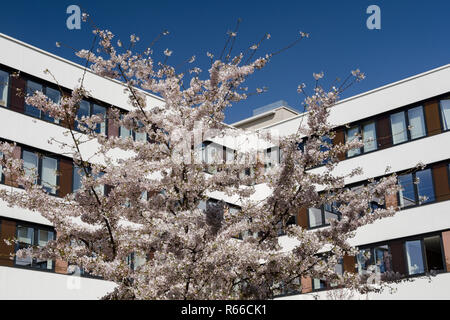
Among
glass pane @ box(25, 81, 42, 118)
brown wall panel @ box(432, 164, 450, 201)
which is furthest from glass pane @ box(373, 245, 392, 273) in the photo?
glass pane @ box(25, 81, 42, 118)

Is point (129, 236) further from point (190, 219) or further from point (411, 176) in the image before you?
point (411, 176)

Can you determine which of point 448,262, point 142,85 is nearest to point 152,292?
point 142,85

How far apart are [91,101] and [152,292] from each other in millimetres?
16459

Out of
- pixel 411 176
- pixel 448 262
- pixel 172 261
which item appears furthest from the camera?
pixel 411 176

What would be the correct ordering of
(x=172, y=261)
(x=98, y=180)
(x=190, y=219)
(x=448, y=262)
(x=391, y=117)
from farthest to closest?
(x=391, y=117), (x=448, y=262), (x=98, y=180), (x=190, y=219), (x=172, y=261)

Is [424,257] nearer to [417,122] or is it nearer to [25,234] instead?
[417,122]

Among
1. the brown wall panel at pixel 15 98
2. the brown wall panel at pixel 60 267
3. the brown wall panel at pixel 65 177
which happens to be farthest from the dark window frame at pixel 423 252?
the brown wall panel at pixel 15 98

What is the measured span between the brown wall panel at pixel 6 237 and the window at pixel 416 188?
50.0ft

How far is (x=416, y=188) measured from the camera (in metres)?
24.4

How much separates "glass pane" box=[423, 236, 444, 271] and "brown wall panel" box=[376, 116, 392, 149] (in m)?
4.72

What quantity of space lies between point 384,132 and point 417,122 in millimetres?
1625

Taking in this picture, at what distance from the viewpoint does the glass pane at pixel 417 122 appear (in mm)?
25031

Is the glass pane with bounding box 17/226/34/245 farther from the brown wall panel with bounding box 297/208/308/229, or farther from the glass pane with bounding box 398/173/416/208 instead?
the glass pane with bounding box 398/173/416/208
